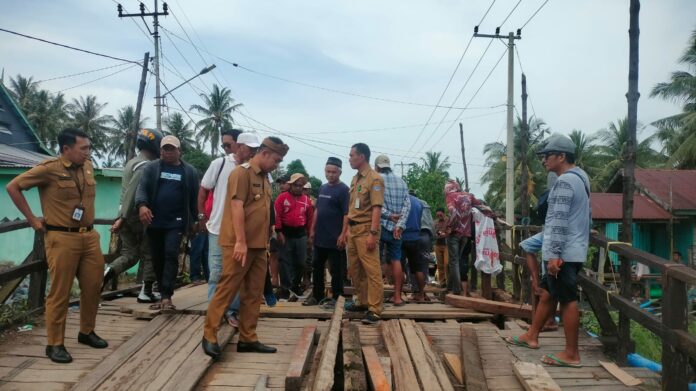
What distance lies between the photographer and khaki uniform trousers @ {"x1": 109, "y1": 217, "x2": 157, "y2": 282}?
5621 millimetres

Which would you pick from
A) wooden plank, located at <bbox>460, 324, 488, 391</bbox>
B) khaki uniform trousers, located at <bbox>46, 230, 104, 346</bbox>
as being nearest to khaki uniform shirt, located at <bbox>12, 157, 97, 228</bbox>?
khaki uniform trousers, located at <bbox>46, 230, 104, 346</bbox>

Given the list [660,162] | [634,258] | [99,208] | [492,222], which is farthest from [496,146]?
[634,258]

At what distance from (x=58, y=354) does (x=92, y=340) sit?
40 cm

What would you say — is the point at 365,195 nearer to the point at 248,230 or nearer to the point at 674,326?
the point at 248,230

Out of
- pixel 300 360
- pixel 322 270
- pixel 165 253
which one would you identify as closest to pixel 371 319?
pixel 322 270

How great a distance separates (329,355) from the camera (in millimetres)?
3631

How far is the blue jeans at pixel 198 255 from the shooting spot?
7.32 metres

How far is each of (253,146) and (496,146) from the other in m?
36.4

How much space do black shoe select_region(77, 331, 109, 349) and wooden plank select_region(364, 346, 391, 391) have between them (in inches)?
86.8

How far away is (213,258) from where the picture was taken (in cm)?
488

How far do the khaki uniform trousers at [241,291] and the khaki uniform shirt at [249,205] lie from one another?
10 cm

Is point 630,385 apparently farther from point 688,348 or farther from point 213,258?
point 213,258

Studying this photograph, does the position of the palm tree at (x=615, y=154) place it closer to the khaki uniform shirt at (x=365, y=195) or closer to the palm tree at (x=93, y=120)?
the khaki uniform shirt at (x=365, y=195)

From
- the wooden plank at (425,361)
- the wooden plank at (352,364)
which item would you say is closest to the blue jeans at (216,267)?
the wooden plank at (352,364)
